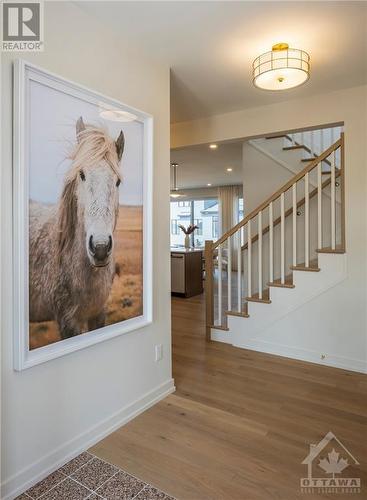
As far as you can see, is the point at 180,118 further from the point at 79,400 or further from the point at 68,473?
the point at 68,473

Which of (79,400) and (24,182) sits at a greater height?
(24,182)

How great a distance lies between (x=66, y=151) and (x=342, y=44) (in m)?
2.03

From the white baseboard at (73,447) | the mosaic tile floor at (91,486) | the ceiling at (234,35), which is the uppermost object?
the ceiling at (234,35)

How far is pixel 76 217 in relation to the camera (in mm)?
1819

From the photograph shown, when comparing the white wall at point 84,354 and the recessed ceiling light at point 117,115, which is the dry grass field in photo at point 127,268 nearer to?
the white wall at point 84,354

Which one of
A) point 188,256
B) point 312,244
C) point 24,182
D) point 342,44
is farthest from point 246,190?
point 24,182

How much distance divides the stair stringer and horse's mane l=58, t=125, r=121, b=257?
89.2 inches

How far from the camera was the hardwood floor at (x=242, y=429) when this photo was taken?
167 cm

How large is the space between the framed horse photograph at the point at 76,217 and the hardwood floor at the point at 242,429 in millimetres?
689

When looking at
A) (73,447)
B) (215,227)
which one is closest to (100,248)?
(73,447)

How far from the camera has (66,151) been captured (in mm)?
1755

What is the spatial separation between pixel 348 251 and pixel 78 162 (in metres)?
2.54

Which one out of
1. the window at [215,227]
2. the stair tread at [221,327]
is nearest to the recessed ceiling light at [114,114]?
the stair tread at [221,327]

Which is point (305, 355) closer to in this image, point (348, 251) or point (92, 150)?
point (348, 251)
